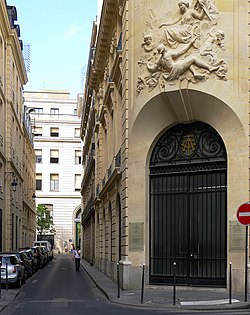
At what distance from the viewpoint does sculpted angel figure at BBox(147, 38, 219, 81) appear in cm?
2147

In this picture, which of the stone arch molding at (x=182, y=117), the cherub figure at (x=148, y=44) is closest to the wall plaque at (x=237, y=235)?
the stone arch molding at (x=182, y=117)

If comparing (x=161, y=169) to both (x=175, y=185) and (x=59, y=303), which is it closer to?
(x=175, y=185)

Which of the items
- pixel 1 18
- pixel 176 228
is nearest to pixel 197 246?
pixel 176 228

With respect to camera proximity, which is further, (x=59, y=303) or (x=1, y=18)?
(x=1, y=18)

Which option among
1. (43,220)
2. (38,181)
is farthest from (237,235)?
(38,181)

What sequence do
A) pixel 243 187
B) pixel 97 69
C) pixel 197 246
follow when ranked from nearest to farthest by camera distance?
1. pixel 243 187
2. pixel 197 246
3. pixel 97 69

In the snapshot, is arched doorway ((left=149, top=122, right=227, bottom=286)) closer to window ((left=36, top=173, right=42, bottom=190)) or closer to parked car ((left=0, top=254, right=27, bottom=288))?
parked car ((left=0, top=254, right=27, bottom=288))

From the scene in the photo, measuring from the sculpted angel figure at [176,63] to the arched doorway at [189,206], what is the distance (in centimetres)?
223

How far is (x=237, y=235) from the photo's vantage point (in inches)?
821

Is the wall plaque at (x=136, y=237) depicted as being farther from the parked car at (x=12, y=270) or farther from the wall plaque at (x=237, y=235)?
the parked car at (x=12, y=270)

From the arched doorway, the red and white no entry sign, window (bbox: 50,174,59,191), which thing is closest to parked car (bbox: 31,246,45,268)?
the arched doorway

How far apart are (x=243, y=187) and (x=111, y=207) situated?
36.1ft

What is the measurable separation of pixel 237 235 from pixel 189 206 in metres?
2.45

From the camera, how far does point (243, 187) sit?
68.7ft
